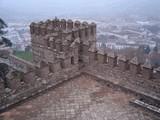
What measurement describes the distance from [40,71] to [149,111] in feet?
12.9

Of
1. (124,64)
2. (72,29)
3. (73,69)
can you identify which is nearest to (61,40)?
(72,29)

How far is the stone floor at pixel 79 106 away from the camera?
7.64 metres

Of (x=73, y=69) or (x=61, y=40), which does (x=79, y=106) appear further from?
(x=61, y=40)

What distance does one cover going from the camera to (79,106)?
8219 millimetres

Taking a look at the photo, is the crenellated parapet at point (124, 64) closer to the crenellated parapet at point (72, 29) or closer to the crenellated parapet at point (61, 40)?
the crenellated parapet at point (61, 40)

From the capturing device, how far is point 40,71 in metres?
8.73

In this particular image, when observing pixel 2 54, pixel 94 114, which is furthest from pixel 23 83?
pixel 2 54

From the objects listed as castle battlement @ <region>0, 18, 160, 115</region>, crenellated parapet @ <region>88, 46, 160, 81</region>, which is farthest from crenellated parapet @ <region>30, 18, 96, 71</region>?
crenellated parapet @ <region>88, 46, 160, 81</region>

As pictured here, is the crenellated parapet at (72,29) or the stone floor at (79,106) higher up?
the crenellated parapet at (72,29)

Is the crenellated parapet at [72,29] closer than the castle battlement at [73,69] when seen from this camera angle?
No

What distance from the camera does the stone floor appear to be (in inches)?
301

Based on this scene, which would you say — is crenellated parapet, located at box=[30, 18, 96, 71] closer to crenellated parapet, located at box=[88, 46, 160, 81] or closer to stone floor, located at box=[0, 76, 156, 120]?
crenellated parapet, located at box=[88, 46, 160, 81]

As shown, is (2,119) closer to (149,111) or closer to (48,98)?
(48,98)

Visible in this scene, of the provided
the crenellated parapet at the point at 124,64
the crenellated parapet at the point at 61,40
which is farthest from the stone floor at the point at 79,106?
the crenellated parapet at the point at 61,40
